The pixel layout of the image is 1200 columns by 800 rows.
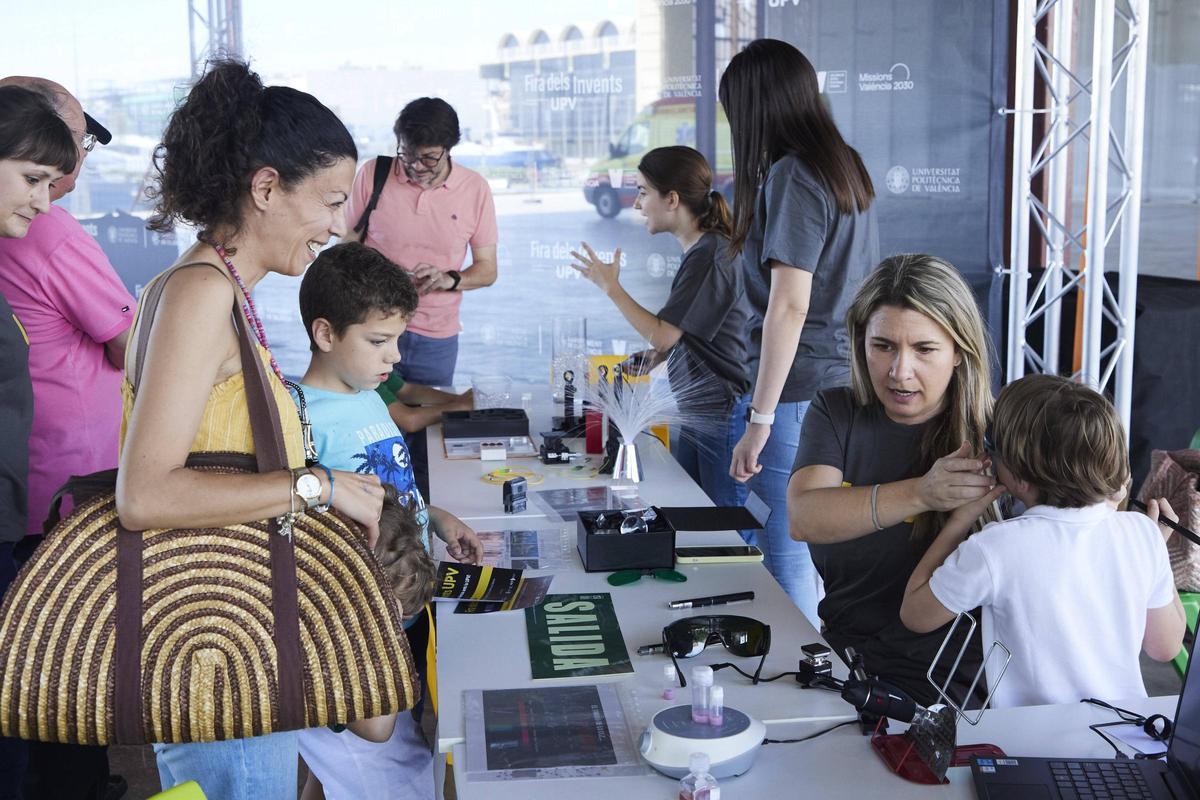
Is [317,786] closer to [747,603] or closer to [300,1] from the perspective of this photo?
[747,603]

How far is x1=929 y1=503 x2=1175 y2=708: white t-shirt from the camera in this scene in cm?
168

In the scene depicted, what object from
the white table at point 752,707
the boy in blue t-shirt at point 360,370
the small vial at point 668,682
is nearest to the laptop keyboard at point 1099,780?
the white table at point 752,707

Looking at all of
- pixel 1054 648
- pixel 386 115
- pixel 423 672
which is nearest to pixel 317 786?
pixel 423 672

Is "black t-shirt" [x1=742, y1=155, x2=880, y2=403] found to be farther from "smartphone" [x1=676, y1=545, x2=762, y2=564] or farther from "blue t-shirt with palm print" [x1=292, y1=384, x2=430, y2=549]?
"blue t-shirt with palm print" [x1=292, y1=384, x2=430, y2=549]

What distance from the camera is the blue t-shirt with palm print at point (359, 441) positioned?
7.18ft

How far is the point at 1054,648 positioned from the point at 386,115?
17.8 feet

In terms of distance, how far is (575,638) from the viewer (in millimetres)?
1865

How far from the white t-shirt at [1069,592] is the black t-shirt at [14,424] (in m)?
1.70

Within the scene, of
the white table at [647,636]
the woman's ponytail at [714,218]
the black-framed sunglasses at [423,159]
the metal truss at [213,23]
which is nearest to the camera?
the white table at [647,636]

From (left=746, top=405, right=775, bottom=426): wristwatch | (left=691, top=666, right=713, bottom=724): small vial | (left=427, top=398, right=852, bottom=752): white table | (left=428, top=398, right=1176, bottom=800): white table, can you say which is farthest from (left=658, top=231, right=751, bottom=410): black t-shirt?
(left=691, top=666, right=713, bottom=724): small vial

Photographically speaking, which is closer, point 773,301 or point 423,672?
point 423,672

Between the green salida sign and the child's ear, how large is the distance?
0.69 m

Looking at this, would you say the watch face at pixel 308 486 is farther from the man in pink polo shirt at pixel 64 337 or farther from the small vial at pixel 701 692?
the man in pink polo shirt at pixel 64 337

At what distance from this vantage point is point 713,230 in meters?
3.42
